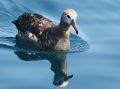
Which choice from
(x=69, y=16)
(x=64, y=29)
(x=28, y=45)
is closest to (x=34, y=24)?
(x=28, y=45)

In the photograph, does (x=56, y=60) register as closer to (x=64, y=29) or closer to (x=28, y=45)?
(x=64, y=29)

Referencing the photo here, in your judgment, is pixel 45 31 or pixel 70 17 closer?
pixel 70 17

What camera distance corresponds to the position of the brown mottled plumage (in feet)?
44.5

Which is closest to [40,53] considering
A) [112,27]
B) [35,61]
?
[35,61]

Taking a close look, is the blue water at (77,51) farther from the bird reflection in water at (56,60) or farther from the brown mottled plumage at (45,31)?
the brown mottled plumage at (45,31)

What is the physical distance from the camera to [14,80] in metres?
11.7

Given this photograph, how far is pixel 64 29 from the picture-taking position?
13.6 meters

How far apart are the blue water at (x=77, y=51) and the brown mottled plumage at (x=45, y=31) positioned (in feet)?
0.97

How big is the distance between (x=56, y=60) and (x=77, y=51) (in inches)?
29.1

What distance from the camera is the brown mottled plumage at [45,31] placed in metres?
13.6

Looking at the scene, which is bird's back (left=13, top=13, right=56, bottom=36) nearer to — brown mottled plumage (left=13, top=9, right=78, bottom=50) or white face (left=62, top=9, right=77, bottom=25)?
brown mottled plumage (left=13, top=9, right=78, bottom=50)

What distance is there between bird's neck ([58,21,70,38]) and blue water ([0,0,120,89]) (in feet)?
1.40

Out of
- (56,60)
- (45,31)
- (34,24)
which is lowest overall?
(56,60)

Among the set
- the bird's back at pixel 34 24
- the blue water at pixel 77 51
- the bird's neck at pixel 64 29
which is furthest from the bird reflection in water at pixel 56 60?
the bird's back at pixel 34 24
